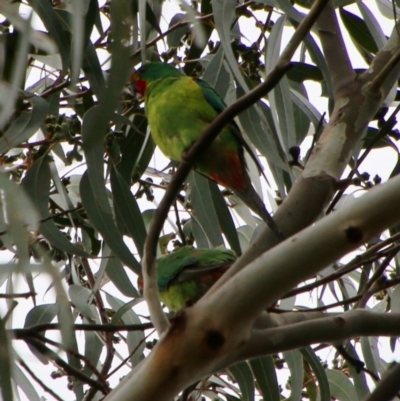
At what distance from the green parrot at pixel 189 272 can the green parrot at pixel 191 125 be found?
0.25 metres

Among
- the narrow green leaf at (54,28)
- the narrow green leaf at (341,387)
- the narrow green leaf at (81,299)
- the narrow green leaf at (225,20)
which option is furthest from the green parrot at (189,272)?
the narrow green leaf at (54,28)

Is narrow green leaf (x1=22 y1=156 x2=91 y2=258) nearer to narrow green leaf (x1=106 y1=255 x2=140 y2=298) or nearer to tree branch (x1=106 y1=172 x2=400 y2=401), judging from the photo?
narrow green leaf (x1=106 y1=255 x2=140 y2=298)

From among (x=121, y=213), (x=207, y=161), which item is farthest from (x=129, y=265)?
(x=207, y=161)

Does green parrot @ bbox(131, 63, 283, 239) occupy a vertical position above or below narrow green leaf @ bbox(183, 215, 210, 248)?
above

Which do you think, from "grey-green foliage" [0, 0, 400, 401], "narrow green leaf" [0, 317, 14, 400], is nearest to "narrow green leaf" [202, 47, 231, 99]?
"grey-green foliage" [0, 0, 400, 401]

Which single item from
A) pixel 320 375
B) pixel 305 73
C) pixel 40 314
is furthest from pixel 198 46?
pixel 320 375

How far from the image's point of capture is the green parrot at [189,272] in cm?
264

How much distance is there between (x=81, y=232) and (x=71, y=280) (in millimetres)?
288

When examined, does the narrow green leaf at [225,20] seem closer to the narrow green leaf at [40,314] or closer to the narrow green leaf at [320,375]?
the narrow green leaf at [320,375]

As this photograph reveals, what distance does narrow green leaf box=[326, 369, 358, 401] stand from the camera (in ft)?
8.81

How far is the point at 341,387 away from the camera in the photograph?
272cm

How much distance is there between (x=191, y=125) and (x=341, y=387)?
1.16m

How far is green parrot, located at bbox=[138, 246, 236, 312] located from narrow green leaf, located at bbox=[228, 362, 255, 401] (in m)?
0.43

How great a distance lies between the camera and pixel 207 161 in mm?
2658
